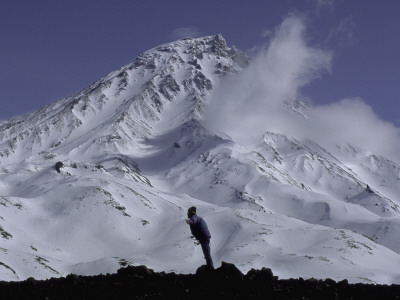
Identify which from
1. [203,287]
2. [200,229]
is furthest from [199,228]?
[203,287]

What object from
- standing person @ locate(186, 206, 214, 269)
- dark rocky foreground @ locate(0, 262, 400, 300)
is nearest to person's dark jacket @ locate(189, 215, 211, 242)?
standing person @ locate(186, 206, 214, 269)

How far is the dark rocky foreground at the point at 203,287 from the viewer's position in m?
14.8

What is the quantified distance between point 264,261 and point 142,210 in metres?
64.4

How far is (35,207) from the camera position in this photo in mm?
156625

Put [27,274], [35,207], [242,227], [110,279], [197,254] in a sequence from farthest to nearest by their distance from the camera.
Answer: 1. [35,207]
2. [242,227]
3. [197,254]
4. [27,274]
5. [110,279]

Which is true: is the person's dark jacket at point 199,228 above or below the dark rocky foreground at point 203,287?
above

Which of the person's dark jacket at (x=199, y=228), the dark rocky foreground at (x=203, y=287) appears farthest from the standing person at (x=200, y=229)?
the dark rocky foreground at (x=203, y=287)

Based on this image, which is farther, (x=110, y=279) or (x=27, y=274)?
(x=27, y=274)

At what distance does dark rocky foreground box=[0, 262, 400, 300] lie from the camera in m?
14.8

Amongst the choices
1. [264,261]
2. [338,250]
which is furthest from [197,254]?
[338,250]

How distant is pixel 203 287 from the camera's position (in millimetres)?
15539

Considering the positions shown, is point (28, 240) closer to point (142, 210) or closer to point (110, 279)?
point (142, 210)

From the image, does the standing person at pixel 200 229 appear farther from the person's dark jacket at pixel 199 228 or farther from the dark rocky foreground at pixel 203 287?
the dark rocky foreground at pixel 203 287

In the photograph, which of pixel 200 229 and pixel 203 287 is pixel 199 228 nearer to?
pixel 200 229
